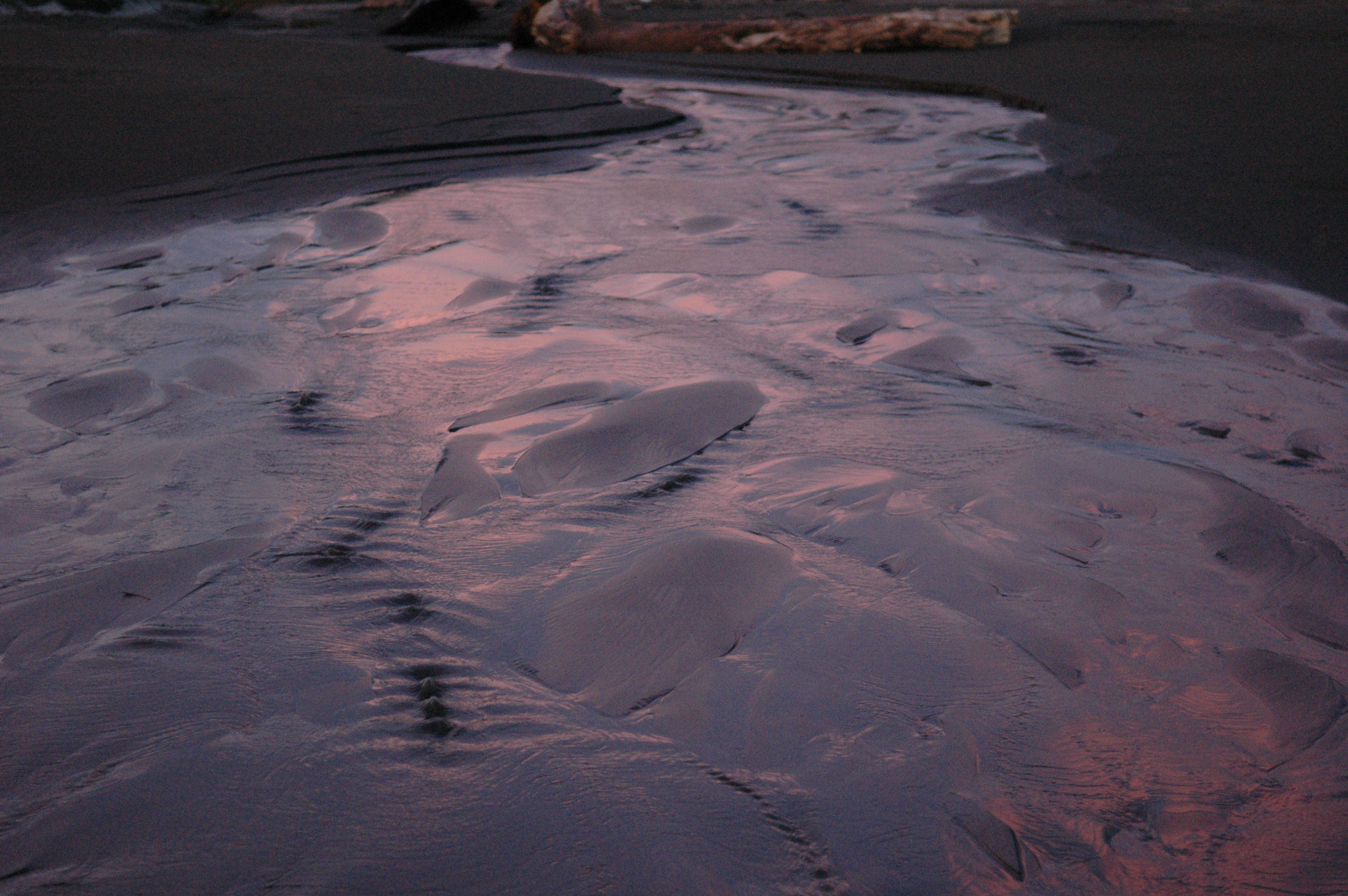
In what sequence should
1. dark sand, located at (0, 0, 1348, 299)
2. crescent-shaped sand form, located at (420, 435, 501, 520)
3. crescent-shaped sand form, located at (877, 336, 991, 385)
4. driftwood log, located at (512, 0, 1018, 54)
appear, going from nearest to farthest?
crescent-shaped sand form, located at (420, 435, 501, 520)
crescent-shaped sand form, located at (877, 336, 991, 385)
dark sand, located at (0, 0, 1348, 299)
driftwood log, located at (512, 0, 1018, 54)

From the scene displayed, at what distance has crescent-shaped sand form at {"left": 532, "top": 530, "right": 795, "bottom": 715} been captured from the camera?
2.71 ft

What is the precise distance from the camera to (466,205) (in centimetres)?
234

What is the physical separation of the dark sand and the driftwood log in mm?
174

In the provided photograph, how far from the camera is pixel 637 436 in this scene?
123cm

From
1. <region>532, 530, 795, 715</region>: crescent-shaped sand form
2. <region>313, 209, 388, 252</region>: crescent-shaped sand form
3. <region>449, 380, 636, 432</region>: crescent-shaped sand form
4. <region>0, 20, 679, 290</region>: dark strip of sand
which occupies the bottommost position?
<region>532, 530, 795, 715</region>: crescent-shaped sand form

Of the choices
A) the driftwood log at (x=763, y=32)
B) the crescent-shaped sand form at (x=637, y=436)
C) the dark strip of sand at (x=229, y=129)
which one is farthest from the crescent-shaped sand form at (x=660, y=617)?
the driftwood log at (x=763, y=32)

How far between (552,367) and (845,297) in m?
0.67

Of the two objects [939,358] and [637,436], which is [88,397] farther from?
[939,358]

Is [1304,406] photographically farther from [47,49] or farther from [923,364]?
[47,49]

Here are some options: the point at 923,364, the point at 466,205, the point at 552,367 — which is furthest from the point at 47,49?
A: the point at 923,364

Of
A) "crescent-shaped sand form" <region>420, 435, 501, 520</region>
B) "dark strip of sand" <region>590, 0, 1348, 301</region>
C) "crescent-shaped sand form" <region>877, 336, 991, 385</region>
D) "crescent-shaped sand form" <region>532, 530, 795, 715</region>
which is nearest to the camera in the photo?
"crescent-shaped sand form" <region>532, 530, 795, 715</region>

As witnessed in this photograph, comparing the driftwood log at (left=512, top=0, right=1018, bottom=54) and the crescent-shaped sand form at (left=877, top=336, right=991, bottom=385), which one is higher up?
the driftwood log at (left=512, top=0, right=1018, bottom=54)

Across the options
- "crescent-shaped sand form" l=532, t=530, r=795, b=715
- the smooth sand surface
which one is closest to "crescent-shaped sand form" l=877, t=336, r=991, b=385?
"crescent-shaped sand form" l=532, t=530, r=795, b=715

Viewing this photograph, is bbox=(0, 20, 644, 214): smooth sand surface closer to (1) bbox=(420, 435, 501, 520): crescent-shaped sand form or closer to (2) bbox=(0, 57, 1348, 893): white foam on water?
(2) bbox=(0, 57, 1348, 893): white foam on water
